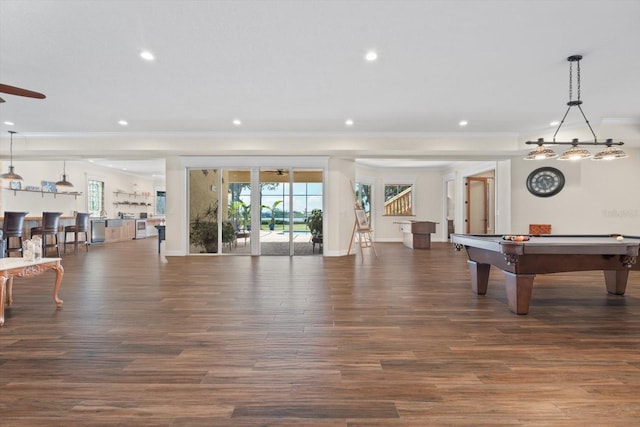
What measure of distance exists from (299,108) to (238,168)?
302 cm

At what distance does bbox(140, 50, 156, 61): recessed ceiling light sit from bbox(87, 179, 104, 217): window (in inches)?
386

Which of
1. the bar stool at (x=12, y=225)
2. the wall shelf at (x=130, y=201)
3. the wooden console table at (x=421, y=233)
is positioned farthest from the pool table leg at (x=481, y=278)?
the wall shelf at (x=130, y=201)

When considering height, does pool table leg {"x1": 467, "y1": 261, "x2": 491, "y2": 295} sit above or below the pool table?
below

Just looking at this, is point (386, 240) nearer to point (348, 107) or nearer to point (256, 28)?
point (348, 107)

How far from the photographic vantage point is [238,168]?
8.19 m

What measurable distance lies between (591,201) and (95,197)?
14615 mm

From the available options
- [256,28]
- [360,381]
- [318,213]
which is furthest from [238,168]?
[360,381]

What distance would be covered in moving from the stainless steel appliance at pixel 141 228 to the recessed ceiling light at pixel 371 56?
1246 centimetres

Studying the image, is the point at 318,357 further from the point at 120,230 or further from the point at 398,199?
the point at 120,230

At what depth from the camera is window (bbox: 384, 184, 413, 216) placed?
12180 mm

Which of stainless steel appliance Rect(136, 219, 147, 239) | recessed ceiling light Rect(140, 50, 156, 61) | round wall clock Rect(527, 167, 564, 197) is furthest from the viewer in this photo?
stainless steel appliance Rect(136, 219, 147, 239)

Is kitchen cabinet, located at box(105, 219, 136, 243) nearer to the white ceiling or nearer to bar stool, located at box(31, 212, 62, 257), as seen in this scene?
bar stool, located at box(31, 212, 62, 257)

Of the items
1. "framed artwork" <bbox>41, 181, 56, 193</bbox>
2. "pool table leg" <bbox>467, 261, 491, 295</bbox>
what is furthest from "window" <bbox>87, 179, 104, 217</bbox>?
"pool table leg" <bbox>467, 261, 491, 295</bbox>

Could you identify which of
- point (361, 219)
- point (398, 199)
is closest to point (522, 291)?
point (361, 219)
